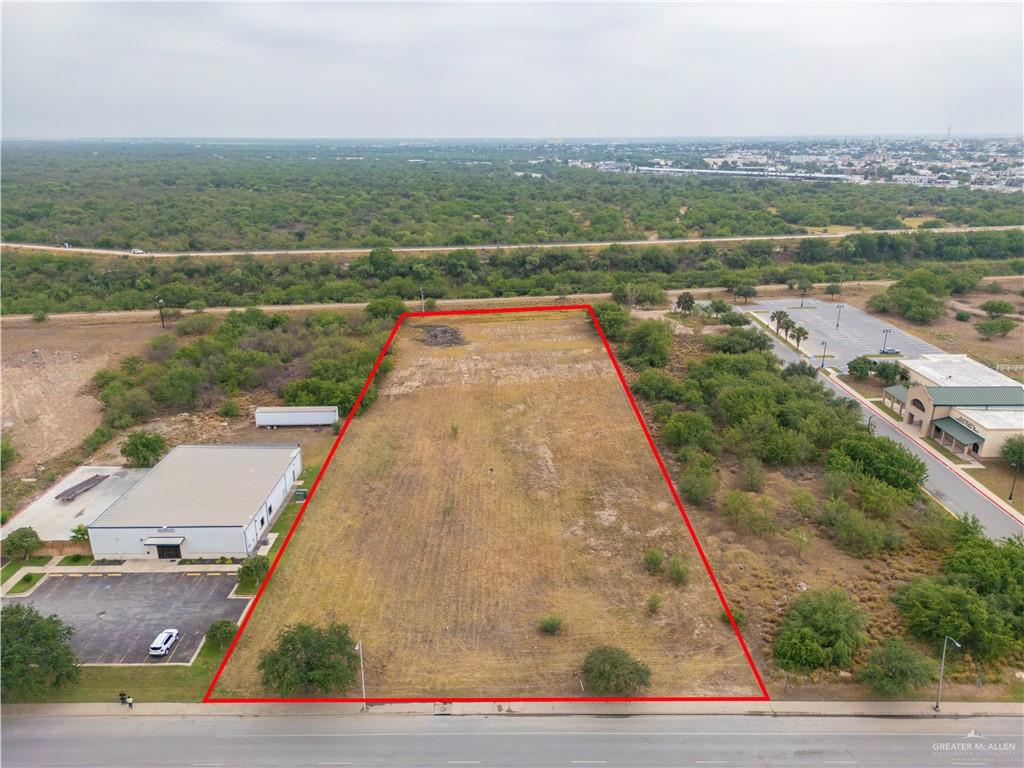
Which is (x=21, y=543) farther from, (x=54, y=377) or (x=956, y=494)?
(x=956, y=494)

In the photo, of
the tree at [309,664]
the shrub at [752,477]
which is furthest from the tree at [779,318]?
the tree at [309,664]

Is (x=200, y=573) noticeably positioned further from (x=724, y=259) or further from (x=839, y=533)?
(x=724, y=259)

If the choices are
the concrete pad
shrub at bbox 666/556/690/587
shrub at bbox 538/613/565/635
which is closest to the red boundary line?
shrub at bbox 666/556/690/587

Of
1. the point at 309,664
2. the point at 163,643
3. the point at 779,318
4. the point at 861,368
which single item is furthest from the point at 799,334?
the point at 163,643

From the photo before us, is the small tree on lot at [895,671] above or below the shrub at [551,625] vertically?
above

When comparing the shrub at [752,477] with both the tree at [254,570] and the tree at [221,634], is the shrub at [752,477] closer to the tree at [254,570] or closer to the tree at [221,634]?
the tree at [254,570]

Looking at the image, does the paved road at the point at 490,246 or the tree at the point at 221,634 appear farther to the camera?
the paved road at the point at 490,246

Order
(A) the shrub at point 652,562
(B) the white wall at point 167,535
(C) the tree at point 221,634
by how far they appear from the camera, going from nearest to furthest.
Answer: (C) the tree at point 221,634 < (A) the shrub at point 652,562 < (B) the white wall at point 167,535
